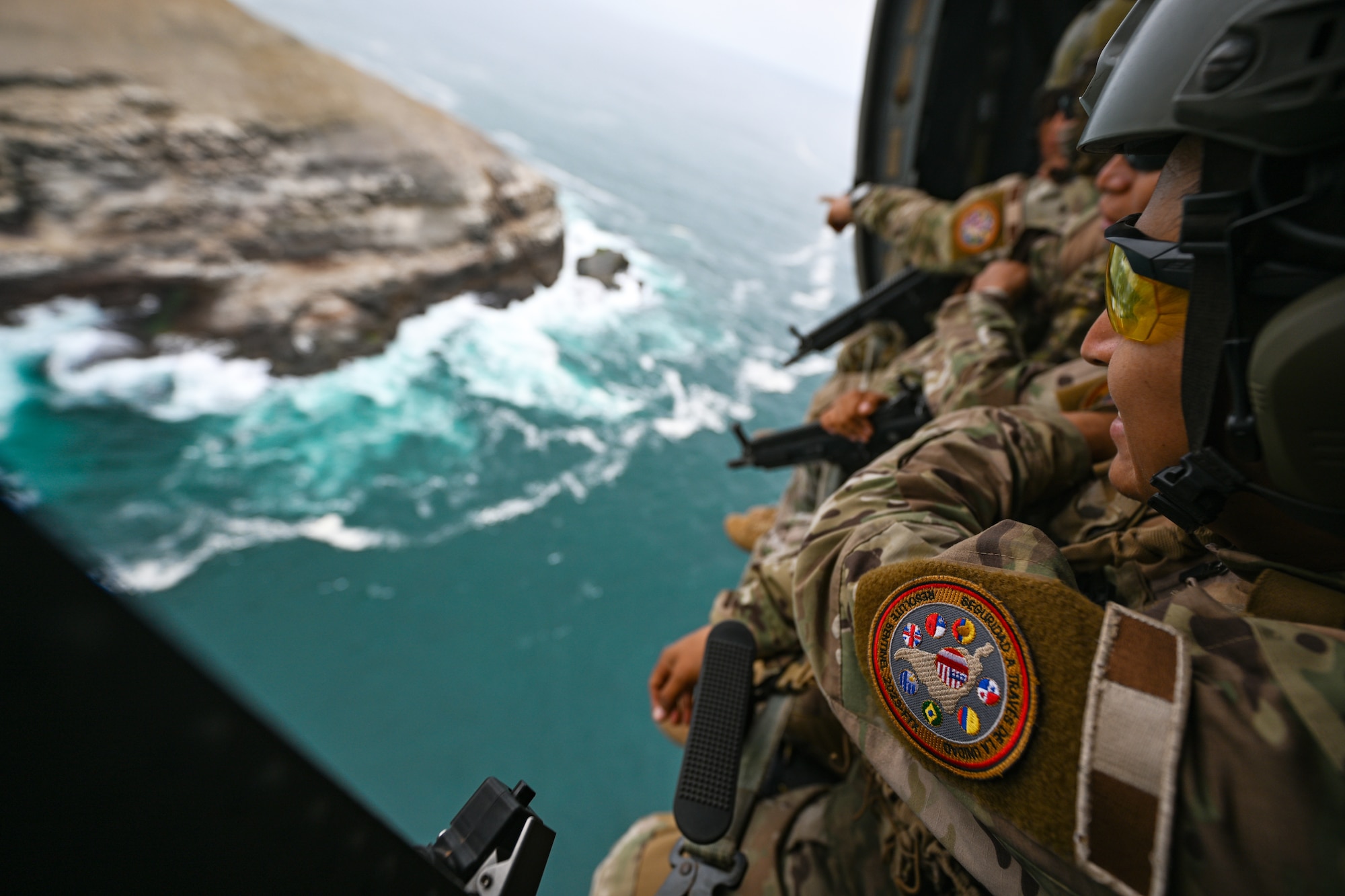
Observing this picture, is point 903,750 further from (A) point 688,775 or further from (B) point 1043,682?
(A) point 688,775

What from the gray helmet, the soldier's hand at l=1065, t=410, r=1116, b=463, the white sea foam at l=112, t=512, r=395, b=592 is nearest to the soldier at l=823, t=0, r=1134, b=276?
the soldier's hand at l=1065, t=410, r=1116, b=463

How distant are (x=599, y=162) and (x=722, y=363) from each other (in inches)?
545

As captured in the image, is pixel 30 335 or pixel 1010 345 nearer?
pixel 1010 345

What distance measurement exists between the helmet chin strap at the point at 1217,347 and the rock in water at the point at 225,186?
8498mm

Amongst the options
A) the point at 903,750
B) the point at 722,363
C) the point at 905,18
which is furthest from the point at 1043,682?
the point at 722,363

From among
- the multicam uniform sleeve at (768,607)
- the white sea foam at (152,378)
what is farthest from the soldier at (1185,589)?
Answer: the white sea foam at (152,378)

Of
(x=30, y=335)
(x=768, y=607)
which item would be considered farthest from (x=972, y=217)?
(x=30, y=335)

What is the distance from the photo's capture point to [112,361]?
6.98m

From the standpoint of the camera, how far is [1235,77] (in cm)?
65

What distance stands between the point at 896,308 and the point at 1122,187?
1913mm

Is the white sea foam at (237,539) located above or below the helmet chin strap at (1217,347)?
below

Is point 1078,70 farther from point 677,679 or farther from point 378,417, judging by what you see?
point 378,417

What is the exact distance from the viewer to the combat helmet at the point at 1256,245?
592mm

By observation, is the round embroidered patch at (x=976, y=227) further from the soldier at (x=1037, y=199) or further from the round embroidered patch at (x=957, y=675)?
the round embroidered patch at (x=957, y=675)
